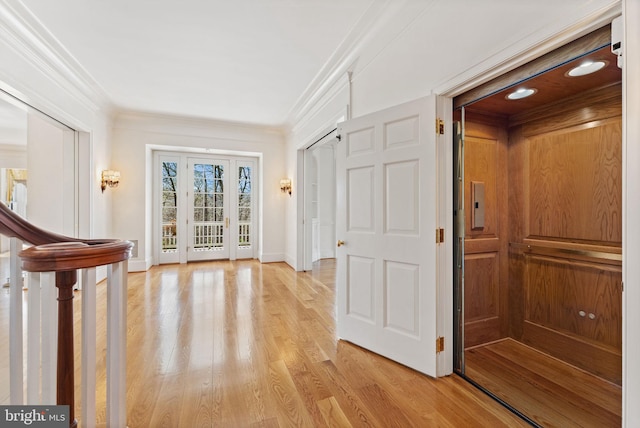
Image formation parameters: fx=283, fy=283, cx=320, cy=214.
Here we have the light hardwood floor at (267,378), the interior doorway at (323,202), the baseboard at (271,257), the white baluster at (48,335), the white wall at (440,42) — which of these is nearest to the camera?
the white baluster at (48,335)

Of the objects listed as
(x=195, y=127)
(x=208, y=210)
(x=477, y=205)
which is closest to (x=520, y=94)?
(x=477, y=205)

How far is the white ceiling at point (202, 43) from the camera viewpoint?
246 cm

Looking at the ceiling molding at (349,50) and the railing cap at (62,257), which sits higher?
the ceiling molding at (349,50)

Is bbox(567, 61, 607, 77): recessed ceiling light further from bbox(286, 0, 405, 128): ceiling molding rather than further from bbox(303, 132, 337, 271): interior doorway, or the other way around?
bbox(303, 132, 337, 271): interior doorway

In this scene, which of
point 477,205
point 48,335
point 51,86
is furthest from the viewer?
point 51,86

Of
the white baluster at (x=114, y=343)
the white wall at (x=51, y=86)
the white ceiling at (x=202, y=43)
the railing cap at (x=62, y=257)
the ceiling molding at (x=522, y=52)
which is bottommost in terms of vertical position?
the white baluster at (x=114, y=343)

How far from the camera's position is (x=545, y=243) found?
2.47 metres

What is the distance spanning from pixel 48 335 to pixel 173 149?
222 inches

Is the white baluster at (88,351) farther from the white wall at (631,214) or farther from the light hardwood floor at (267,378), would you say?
the white wall at (631,214)

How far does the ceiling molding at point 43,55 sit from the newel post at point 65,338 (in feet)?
9.59

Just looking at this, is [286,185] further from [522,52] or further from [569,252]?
[522,52]

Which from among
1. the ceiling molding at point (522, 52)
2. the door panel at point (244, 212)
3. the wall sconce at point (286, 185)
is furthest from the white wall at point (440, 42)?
the door panel at point (244, 212)

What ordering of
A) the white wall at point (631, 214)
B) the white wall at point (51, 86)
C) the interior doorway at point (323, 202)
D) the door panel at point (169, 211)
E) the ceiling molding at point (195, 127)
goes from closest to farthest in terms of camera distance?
the white wall at point (631, 214)
the white wall at point (51, 86)
the ceiling molding at point (195, 127)
the door panel at point (169, 211)
the interior doorway at point (323, 202)

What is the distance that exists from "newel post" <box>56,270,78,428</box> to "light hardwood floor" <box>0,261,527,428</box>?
68 cm
